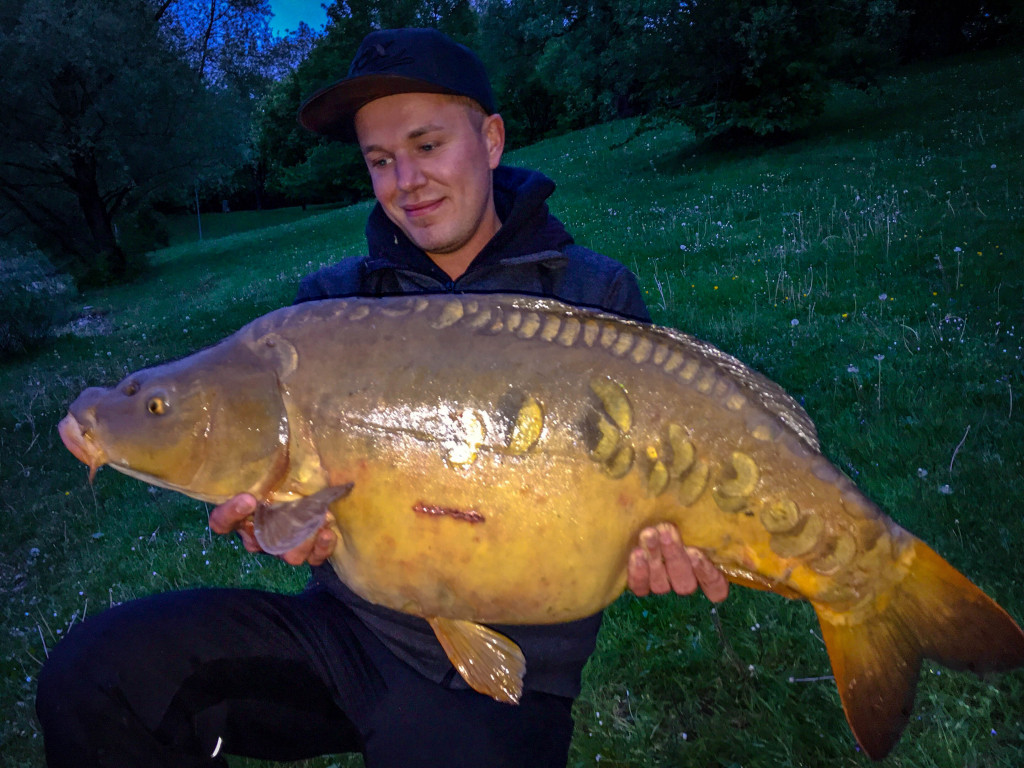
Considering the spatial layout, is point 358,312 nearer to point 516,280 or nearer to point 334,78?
point 516,280

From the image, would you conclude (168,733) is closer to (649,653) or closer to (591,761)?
(591,761)

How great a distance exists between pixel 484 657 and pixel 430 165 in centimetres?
123

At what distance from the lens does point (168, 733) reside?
4.75ft

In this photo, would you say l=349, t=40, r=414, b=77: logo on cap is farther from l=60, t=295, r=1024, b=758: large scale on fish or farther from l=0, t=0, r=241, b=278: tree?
l=0, t=0, r=241, b=278: tree

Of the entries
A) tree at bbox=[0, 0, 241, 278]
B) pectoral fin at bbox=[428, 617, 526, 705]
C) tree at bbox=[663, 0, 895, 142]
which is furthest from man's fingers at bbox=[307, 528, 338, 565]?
tree at bbox=[0, 0, 241, 278]

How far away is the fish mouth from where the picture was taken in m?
1.31

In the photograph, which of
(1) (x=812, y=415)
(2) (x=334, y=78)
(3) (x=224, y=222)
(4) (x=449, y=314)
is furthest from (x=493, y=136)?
(3) (x=224, y=222)

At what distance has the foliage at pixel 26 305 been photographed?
7598 millimetres

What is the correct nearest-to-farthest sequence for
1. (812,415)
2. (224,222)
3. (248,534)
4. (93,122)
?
(248,534) < (812,415) < (93,122) < (224,222)

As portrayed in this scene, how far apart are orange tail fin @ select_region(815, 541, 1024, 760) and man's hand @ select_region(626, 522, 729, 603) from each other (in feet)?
0.68

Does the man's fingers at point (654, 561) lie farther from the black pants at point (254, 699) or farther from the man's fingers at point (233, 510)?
the man's fingers at point (233, 510)

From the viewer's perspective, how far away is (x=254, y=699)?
156 centimetres

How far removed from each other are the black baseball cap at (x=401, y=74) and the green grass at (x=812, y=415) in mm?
1700

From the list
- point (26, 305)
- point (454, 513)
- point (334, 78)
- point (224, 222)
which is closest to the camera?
point (454, 513)
